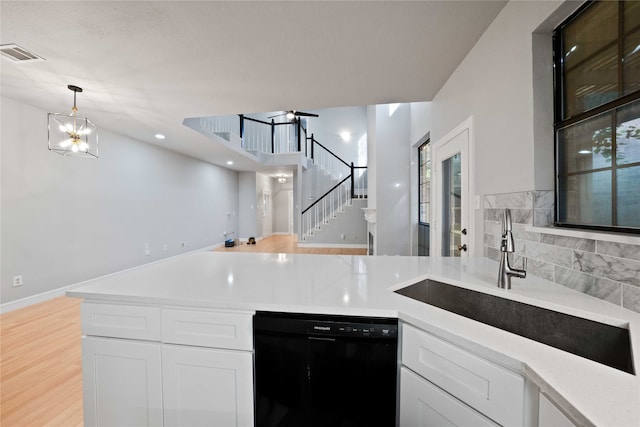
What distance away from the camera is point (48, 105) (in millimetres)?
3049

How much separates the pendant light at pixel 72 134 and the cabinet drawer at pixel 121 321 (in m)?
2.34

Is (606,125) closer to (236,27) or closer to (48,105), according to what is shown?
(236,27)

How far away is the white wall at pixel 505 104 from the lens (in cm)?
135

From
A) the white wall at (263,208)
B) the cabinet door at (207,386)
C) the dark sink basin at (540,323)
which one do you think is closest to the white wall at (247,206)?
the white wall at (263,208)

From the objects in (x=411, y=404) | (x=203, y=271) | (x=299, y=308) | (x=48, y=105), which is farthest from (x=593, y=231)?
(x=48, y=105)

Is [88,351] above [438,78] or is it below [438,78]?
below

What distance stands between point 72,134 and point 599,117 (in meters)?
4.09

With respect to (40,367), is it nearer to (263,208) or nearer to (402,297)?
(402,297)

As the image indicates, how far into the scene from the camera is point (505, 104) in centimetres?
157

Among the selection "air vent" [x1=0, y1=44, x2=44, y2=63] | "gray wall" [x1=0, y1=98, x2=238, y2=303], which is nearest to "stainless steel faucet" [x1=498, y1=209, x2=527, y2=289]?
"air vent" [x1=0, y1=44, x2=44, y2=63]

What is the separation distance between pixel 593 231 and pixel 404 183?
143 inches

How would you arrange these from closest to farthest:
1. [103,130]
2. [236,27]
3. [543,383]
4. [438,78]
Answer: [543,383]
[236,27]
[438,78]
[103,130]

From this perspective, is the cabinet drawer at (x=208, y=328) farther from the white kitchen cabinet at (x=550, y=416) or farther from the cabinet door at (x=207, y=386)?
the white kitchen cabinet at (x=550, y=416)

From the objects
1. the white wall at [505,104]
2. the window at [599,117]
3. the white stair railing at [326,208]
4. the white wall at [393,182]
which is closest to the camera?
the window at [599,117]
